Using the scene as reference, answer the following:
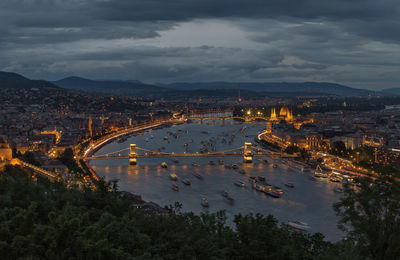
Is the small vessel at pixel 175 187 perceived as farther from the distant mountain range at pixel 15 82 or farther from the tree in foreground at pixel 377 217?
the distant mountain range at pixel 15 82

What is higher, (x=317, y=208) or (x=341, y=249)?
(x=341, y=249)

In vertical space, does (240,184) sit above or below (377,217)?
below

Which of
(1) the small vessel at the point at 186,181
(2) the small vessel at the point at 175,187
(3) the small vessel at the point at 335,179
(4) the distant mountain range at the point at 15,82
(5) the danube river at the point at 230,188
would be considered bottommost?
(3) the small vessel at the point at 335,179

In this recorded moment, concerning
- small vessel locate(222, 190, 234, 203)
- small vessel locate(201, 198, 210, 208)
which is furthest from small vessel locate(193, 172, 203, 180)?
small vessel locate(201, 198, 210, 208)

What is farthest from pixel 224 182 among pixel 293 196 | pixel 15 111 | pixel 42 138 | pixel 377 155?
pixel 15 111

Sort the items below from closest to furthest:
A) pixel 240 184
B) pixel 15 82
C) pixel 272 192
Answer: pixel 272 192 → pixel 240 184 → pixel 15 82

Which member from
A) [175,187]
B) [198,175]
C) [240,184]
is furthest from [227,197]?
[198,175]

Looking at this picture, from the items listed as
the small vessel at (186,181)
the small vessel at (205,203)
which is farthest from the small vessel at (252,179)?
the small vessel at (205,203)

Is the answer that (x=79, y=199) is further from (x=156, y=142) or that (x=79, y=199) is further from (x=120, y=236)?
(x=156, y=142)

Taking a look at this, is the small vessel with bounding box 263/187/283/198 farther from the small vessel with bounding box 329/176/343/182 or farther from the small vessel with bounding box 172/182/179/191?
the small vessel with bounding box 329/176/343/182

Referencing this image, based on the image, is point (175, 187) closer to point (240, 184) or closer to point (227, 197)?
point (227, 197)

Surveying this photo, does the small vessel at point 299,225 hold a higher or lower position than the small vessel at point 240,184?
higher
